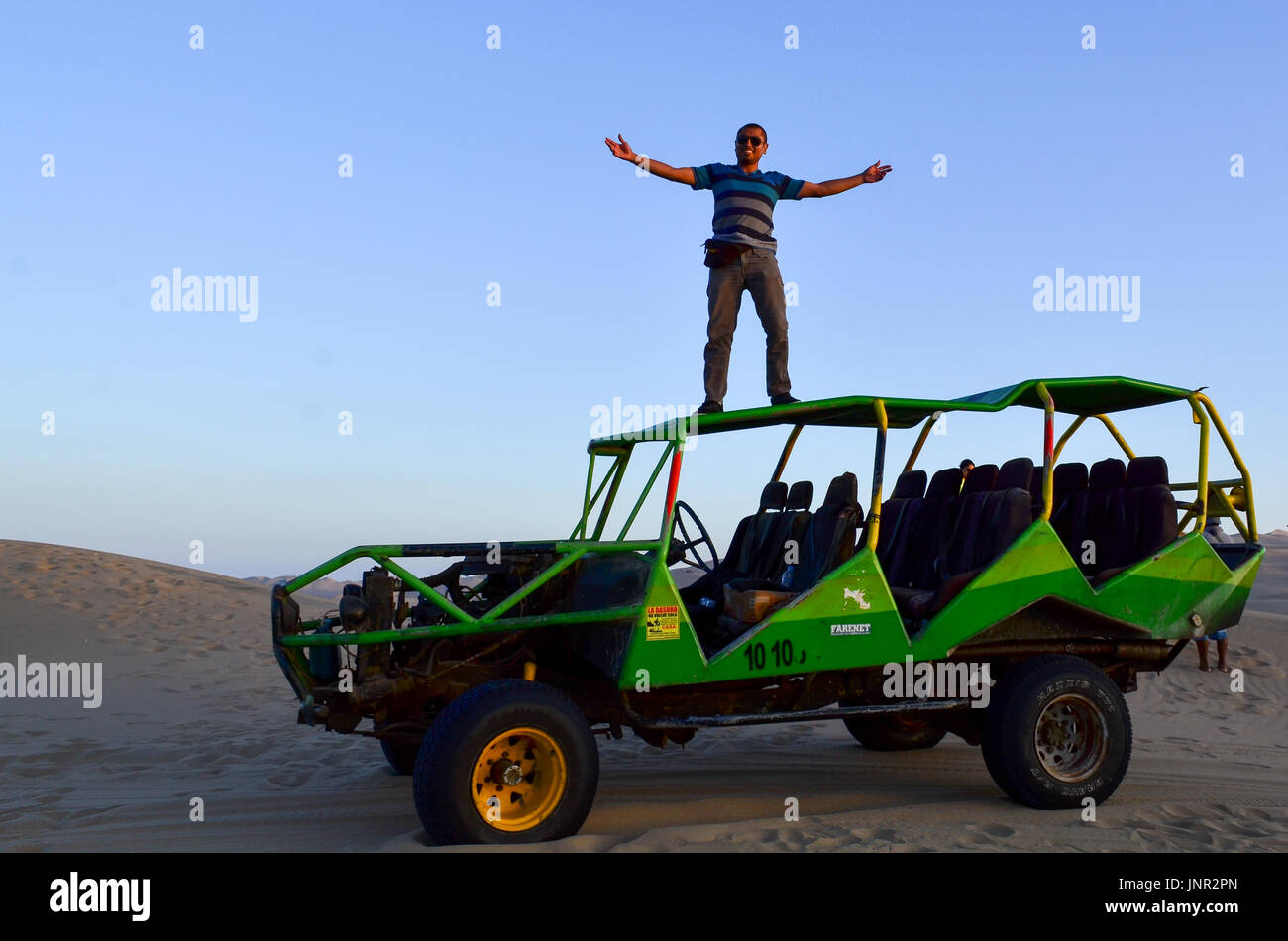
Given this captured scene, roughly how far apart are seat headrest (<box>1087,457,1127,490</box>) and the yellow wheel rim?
4804 mm

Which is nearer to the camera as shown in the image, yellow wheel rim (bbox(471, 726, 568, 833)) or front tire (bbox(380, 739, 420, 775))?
yellow wheel rim (bbox(471, 726, 568, 833))

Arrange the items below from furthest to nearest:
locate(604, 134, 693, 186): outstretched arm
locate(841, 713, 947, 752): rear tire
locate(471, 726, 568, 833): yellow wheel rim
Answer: locate(841, 713, 947, 752): rear tire < locate(604, 134, 693, 186): outstretched arm < locate(471, 726, 568, 833): yellow wheel rim

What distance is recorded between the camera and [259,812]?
7.00m

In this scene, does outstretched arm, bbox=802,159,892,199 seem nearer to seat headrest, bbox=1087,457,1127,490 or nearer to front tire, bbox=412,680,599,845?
seat headrest, bbox=1087,457,1127,490

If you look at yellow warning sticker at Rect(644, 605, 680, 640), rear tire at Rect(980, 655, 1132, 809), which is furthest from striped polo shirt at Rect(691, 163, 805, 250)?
rear tire at Rect(980, 655, 1132, 809)

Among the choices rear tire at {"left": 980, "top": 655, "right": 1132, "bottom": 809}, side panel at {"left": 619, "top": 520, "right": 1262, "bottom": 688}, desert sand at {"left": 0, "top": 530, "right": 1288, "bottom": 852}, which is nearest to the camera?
desert sand at {"left": 0, "top": 530, "right": 1288, "bottom": 852}

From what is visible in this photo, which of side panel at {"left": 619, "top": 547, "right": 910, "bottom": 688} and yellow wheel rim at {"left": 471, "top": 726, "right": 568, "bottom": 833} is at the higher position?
side panel at {"left": 619, "top": 547, "right": 910, "bottom": 688}

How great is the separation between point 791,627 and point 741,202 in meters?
3.32

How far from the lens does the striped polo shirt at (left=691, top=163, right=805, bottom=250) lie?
8.20 m

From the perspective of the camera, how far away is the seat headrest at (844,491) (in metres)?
7.38

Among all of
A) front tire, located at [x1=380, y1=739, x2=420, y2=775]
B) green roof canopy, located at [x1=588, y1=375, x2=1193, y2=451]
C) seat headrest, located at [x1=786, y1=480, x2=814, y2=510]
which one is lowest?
front tire, located at [x1=380, y1=739, x2=420, y2=775]

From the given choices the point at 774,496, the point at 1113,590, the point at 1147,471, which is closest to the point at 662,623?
the point at 774,496
